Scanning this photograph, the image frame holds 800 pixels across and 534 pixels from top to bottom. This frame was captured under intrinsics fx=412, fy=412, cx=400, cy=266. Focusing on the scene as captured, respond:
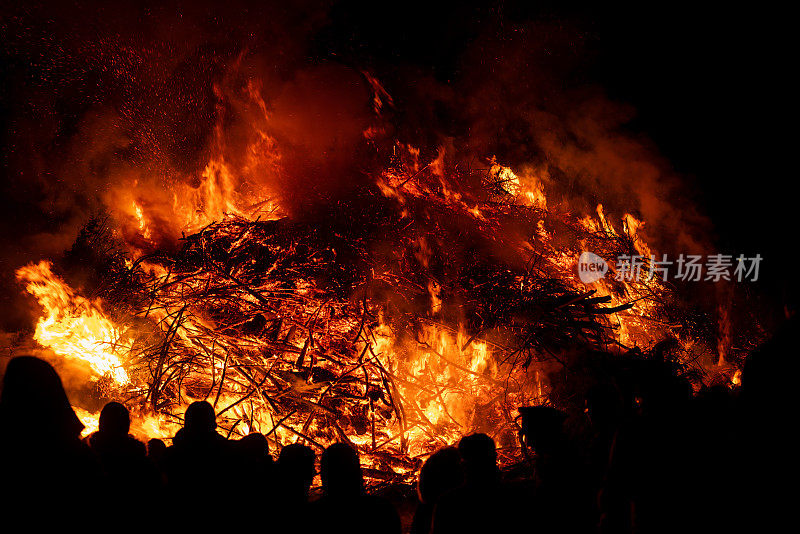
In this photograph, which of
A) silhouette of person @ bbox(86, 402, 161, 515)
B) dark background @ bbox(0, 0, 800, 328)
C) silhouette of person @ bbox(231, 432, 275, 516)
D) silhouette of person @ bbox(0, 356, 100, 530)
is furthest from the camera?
dark background @ bbox(0, 0, 800, 328)

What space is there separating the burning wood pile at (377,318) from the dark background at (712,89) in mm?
1310

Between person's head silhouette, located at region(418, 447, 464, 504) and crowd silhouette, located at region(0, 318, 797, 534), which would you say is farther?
person's head silhouette, located at region(418, 447, 464, 504)

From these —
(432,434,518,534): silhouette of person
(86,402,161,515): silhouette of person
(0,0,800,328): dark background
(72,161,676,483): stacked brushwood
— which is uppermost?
(0,0,800,328): dark background

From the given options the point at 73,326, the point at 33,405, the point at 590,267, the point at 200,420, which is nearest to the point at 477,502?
the point at 200,420

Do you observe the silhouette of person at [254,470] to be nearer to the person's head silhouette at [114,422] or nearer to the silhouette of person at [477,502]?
the person's head silhouette at [114,422]

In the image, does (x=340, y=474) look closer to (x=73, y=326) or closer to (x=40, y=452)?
(x=40, y=452)

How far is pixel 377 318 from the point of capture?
6215mm

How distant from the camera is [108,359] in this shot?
686cm

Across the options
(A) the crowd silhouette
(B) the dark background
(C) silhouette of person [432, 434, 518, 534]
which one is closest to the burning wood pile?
(B) the dark background

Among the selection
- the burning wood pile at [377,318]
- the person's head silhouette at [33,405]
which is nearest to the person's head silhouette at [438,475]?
the person's head silhouette at [33,405]

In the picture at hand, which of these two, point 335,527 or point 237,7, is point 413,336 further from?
point 237,7

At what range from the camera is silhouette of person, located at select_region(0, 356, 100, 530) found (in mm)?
1743

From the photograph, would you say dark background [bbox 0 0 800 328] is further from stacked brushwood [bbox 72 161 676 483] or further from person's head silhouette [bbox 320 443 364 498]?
person's head silhouette [bbox 320 443 364 498]

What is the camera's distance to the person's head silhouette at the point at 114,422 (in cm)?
299
